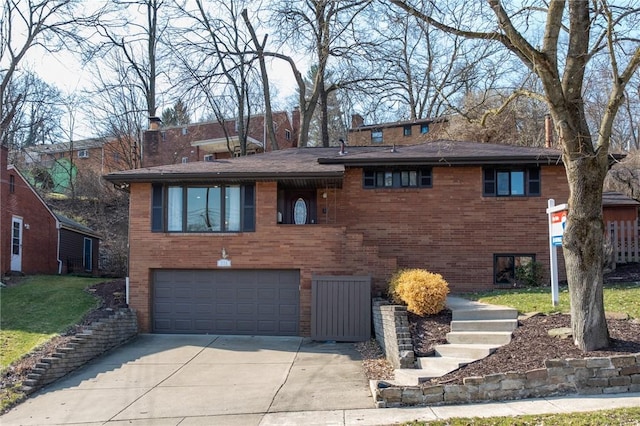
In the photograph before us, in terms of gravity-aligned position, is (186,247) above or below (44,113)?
below

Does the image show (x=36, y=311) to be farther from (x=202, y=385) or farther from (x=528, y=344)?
(x=528, y=344)

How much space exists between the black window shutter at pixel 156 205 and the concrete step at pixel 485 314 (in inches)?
333

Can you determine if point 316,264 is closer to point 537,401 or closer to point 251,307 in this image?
point 251,307

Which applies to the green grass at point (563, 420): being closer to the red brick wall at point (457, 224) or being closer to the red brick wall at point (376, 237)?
the red brick wall at point (376, 237)

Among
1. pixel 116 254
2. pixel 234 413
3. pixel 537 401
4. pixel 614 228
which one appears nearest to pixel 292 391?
pixel 234 413

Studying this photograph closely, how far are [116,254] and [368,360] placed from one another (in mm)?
21803

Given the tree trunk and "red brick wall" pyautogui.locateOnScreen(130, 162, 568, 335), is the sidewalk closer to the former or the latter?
the tree trunk

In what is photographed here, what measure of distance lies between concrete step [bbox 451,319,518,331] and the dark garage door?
5.25m

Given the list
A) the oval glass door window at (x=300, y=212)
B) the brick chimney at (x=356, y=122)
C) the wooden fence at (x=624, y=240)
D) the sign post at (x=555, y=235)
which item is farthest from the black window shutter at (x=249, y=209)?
the brick chimney at (x=356, y=122)

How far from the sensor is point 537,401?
25.6 feet

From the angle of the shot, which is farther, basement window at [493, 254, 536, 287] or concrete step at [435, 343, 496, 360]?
basement window at [493, 254, 536, 287]

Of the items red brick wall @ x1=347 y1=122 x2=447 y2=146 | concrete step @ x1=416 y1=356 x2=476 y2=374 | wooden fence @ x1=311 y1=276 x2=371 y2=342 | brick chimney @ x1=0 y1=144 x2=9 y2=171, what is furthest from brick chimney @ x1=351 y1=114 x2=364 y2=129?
concrete step @ x1=416 y1=356 x2=476 y2=374

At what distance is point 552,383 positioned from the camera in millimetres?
8023

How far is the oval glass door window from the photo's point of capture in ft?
55.8
